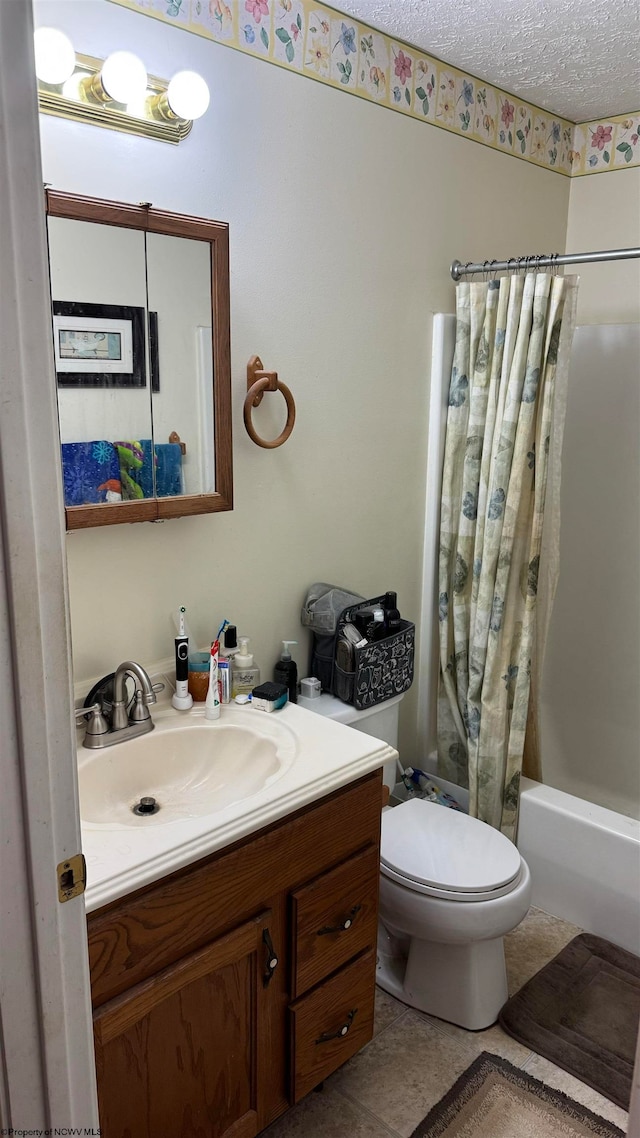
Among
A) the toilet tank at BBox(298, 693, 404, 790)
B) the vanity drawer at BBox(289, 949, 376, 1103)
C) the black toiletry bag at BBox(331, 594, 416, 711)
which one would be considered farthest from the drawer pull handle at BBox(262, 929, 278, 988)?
the black toiletry bag at BBox(331, 594, 416, 711)

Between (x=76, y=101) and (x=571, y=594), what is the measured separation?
2.20 m

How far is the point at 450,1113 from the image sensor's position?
173 centimetres

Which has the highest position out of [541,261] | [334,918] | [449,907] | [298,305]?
[541,261]

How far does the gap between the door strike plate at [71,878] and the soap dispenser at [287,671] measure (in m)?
1.16

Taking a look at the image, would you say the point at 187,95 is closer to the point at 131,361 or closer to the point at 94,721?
the point at 131,361

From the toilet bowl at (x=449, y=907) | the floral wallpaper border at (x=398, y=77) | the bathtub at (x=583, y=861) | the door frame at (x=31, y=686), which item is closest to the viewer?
the door frame at (x=31, y=686)

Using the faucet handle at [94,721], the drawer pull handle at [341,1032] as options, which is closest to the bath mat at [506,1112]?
the drawer pull handle at [341,1032]

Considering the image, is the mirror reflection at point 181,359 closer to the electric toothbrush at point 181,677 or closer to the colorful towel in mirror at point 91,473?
the colorful towel in mirror at point 91,473

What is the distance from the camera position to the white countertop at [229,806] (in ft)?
4.00

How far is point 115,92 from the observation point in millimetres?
1493

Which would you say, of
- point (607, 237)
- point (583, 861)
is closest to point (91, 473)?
point (583, 861)

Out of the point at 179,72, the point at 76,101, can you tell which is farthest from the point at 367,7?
the point at 76,101

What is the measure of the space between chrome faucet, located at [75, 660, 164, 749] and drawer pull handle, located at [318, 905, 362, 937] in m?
0.52

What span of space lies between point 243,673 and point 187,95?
1.18 meters
